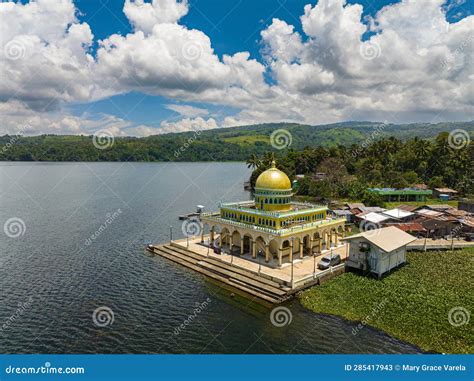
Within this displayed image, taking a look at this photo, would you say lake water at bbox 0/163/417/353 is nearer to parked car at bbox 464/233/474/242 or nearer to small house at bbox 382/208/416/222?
parked car at bbox 464/233/474/242

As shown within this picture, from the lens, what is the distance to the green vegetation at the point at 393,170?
258 ft

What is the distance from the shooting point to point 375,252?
31750 mm

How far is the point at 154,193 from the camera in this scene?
306ft

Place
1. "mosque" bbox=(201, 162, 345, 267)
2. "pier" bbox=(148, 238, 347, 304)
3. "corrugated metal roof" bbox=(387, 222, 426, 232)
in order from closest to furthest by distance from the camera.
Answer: "pier" bbox=(148, 238, 347, 304) → "mosque" bbox=(201, 162, 345, 267) → "corrugated metal roof" bbox=(387, 222, 426, 232)

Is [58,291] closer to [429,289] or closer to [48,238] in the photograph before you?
[48,238]

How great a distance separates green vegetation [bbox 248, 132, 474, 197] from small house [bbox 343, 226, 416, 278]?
1319 inches

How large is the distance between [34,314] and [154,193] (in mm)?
68135

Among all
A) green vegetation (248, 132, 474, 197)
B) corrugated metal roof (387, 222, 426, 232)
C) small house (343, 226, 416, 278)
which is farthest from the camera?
green vegetation (248, 132, 474, 197)

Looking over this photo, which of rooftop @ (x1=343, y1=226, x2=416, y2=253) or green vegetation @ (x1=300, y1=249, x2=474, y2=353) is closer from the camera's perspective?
green vegetation @ (x1=300, y1=249, x2=474, y2=353)

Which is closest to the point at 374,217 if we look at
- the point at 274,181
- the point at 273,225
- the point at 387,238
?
the point at 387,238

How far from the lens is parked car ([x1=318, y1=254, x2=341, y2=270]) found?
3262cm

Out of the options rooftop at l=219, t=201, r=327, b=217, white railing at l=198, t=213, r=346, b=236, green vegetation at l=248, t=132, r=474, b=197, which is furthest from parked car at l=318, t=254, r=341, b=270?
green vegetation at l=248, t=132, r=474, b=197

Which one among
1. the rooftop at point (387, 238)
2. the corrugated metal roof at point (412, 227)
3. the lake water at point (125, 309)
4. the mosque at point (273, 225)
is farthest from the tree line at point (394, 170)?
the lake water at point (125, 309)

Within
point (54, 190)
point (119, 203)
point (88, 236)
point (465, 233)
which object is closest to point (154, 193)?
point (119, 203)
